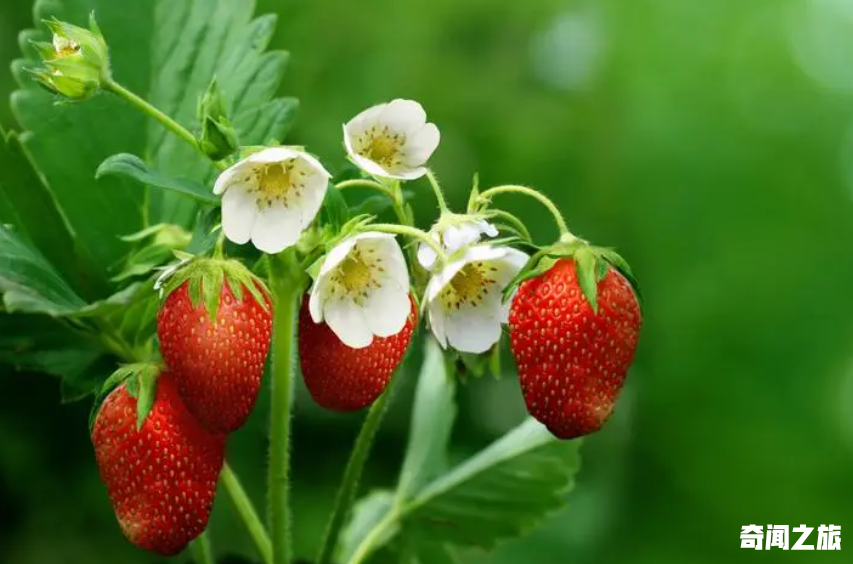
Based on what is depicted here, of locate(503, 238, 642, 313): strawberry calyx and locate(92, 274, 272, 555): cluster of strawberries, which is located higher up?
locate(503, 238, 642, 313): strawberry calyx

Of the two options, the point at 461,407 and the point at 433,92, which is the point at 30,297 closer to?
the point at 461,407

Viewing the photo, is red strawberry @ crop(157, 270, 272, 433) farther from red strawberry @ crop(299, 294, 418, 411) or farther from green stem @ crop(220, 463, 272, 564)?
green stem @ crop(220, 463, 272, 564)

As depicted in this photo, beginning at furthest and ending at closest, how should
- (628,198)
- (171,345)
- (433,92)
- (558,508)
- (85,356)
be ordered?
(628,198)
(433,92)
(558,508)
(85,356)
(171,345)

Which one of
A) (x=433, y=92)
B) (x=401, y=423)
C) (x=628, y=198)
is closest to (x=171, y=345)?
(x=401, y=423)

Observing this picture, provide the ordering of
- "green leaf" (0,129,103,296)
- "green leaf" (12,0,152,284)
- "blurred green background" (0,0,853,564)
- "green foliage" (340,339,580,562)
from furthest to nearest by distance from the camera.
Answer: "blurred green background" (0,0,853,564) → "green foliage" (340,339,580,562) → "green leaf" (12,0,152,284) → "green leaf" (0,129,103,296)

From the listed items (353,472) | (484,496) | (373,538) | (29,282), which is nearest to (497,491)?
(484,496)

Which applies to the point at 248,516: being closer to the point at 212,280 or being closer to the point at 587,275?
the point at 212,280

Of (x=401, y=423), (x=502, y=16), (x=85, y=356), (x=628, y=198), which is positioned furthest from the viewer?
(x=628, y=198)

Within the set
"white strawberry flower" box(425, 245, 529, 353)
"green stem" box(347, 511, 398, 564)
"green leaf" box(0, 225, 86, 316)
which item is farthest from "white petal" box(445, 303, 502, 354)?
"green stem" box(347, 511, 398, 564)
